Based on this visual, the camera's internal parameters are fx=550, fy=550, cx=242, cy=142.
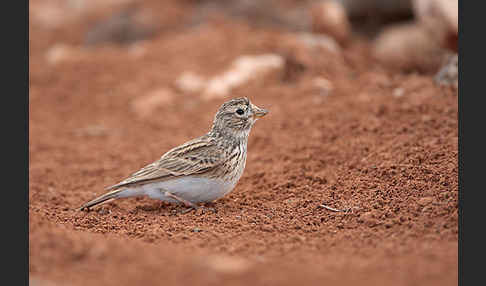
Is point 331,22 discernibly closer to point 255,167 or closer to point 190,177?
point 255,167

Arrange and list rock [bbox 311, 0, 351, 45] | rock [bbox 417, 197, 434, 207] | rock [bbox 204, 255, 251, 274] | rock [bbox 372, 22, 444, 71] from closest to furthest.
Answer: rock [bbox 204, 255, 251, 274]
rock [bbox 417, 197, 434, 207]
rock [bbox 372, 22, 444, 71]
rock [bbox 311, 0, 351, 45]

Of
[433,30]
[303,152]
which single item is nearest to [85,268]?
[303,152]

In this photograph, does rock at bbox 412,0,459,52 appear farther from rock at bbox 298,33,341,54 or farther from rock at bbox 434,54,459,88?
rock at bbox 298,33,341,54

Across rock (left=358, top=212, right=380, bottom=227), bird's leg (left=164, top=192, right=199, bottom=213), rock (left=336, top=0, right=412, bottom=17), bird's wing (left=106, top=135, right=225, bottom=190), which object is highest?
rock (left=336, top=0, right=412, bottom=17)

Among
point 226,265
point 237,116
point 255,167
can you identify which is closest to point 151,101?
point 255,167

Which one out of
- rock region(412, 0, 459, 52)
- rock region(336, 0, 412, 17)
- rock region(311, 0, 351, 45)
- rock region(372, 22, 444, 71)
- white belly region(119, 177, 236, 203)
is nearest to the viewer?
white belly region(119, 177, 236, 203)

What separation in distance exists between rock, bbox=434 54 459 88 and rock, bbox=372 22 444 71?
8.32ft

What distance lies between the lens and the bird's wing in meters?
6.06

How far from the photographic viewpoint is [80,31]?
15.5 metres

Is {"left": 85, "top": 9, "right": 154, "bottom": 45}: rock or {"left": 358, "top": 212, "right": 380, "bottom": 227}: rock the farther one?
{"left": 85, "top": 9, "right": 154, "bottom": 45}: rock

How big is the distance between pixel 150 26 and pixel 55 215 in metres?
8.68

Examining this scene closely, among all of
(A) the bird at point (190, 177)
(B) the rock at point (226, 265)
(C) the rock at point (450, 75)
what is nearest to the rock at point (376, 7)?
(C) the rock at point (450, 75)

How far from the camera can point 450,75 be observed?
8.21 m

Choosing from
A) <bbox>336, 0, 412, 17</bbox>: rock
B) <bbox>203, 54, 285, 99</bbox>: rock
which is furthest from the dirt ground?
<bbox>336, 0, 412, 17</bbox>: rock
